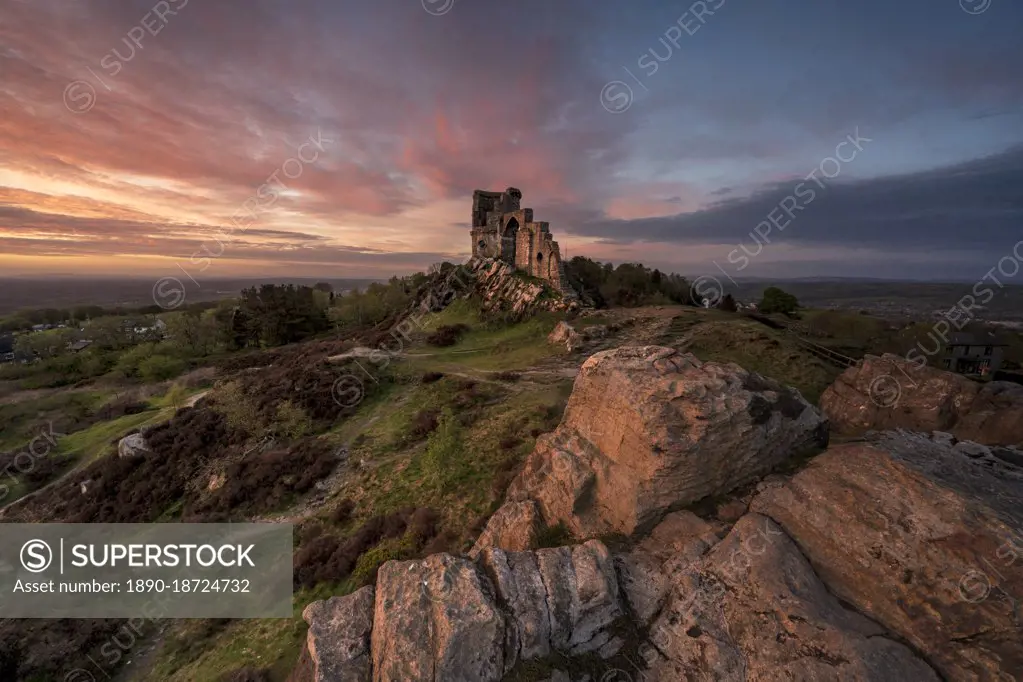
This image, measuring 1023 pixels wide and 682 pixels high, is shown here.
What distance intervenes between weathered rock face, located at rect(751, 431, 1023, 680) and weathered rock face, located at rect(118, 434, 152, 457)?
38.9 metres

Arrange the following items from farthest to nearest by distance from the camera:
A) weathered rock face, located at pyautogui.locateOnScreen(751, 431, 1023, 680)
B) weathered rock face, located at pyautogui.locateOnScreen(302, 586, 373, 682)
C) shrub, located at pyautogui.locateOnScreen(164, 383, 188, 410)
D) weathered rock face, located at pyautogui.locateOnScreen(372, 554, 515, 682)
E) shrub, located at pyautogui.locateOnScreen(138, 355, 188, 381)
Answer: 1. shrub, located at pyautogui.locateOnScreen(138, 355, 188, 381)
2. shrub, located at pyautogui.locateOnScreen(164, 383, 188, 410)
3. weathered rock face, located at pyautogui.locateOnScreen(302, 586, 373, 682)
4. weathered rock face, located at pyautogui.locateOnScreen(372, 554, 515, 682)
5. weathered rock face, located at pyautogui.locateOnScreen(751, 431, 1023, 680)

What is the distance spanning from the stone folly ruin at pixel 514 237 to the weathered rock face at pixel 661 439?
35658 millimetres

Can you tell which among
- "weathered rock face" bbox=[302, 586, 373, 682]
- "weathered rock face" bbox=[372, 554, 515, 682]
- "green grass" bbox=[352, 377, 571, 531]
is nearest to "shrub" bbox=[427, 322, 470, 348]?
"green grass" bbox=[352, 377, 571, 531]

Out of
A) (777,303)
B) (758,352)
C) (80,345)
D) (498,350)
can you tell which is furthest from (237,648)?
(80,345)

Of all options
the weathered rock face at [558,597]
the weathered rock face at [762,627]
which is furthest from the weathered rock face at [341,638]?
the weathered rock face at [762,627]

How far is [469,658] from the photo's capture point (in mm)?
8016

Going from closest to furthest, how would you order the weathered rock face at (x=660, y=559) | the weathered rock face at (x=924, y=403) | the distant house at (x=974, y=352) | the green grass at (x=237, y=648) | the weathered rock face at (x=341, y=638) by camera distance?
the weathered rock face at (x=341, y=638) → the weathered rock face at (x=660, y=559) → the weathered rock face at (x=924, y=403) → the green grass at (x=237, y=648) → the distant house at (x=974, y=352)

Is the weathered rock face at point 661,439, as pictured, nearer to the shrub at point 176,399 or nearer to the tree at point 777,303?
the shrub at point 176,399

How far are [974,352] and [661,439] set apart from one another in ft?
121

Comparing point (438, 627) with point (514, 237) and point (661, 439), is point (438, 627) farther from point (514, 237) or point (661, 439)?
point (514, 237)

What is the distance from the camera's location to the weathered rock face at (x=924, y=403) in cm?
1312

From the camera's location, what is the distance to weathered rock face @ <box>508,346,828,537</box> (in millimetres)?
11266

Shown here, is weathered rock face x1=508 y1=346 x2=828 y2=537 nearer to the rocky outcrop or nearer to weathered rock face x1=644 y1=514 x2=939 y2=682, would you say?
weathered rock face x1=644 y1=514 x2=939 y2=682

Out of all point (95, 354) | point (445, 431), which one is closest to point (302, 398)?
point (445, 431)
